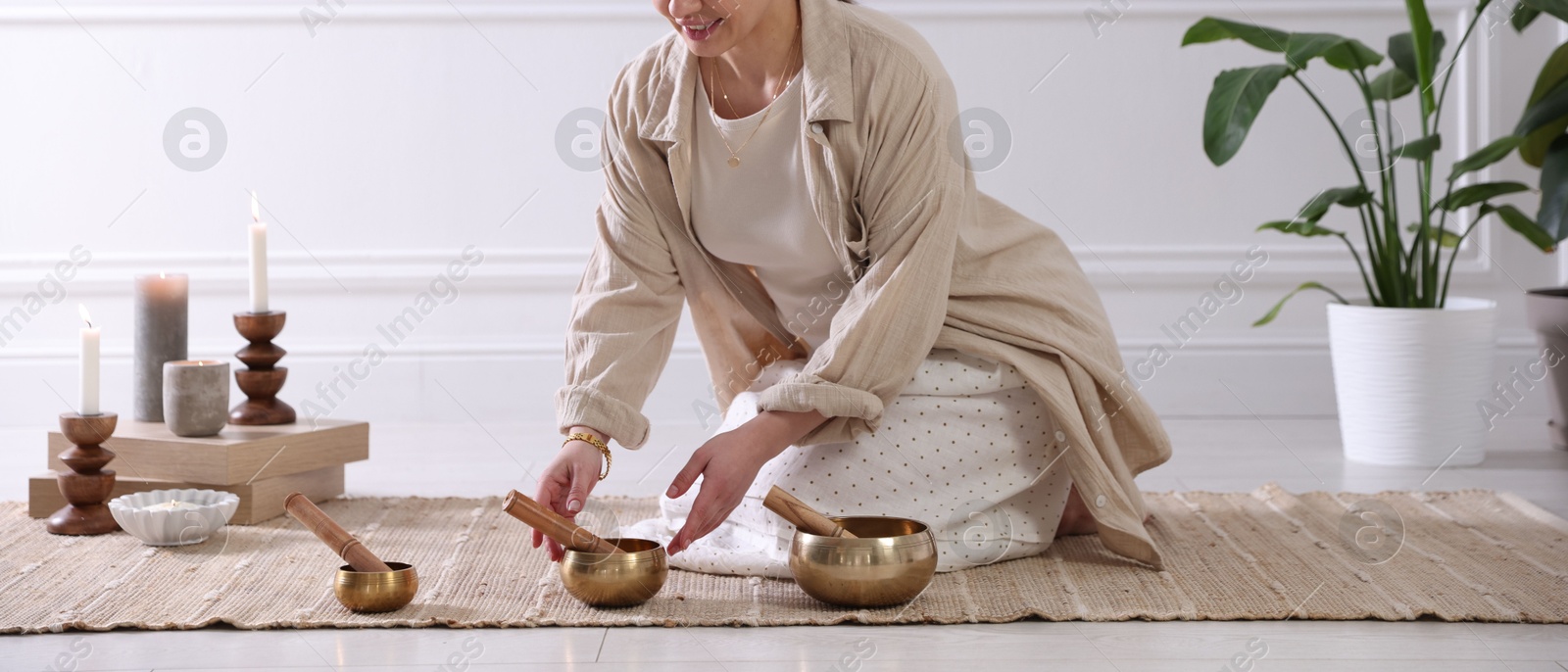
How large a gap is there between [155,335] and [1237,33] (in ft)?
5.98

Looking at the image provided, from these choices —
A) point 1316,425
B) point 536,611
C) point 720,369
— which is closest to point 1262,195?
point 1316,425

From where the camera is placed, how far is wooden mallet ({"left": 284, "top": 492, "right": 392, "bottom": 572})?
4.37 ft

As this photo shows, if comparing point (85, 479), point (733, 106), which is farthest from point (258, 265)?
point (733, 106)

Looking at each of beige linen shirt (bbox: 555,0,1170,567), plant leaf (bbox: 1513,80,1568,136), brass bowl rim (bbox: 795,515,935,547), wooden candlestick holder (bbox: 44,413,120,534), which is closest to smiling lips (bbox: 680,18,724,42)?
beige linen shirt (bbox: 555,0,1170,567)

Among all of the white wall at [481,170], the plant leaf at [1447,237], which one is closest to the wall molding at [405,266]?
the white wall at [481,170]

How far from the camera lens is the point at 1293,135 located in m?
3.01

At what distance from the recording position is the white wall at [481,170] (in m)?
2.99

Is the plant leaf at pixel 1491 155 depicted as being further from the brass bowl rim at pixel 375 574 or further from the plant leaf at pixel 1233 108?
the brass bowl rim at pixel 375 574

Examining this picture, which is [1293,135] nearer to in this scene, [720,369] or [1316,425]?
[1316,425]

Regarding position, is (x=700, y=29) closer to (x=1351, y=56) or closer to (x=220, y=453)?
(x=220, y=453)

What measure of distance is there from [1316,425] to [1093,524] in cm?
132

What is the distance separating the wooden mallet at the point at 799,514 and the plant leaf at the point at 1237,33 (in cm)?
135

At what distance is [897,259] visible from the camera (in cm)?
151

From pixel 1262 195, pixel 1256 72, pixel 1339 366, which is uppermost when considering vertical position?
pixel 1256 72
